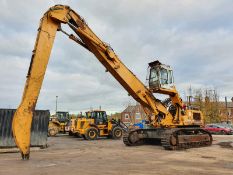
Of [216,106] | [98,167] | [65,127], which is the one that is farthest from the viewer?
[216,106]

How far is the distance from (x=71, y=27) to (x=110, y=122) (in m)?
14.9

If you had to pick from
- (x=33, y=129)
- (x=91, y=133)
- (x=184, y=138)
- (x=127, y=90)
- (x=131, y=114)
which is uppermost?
(x=131, y=114)

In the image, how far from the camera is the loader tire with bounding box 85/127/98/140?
26.0 metres

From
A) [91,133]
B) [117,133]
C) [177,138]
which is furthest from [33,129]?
[117,133]

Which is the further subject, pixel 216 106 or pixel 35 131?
pixel 216 106

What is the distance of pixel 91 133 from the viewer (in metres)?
26.3

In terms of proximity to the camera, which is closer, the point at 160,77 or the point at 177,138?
Result: the point at 177,138

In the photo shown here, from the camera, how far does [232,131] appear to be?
3684cm

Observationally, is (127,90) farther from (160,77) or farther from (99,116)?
(99,116)

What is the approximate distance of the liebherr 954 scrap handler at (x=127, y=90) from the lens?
11.5m

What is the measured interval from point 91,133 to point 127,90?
400 inches

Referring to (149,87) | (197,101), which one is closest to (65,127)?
(149,87)

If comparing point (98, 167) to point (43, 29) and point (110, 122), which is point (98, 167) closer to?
point (43, 29)

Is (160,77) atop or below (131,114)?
below
